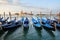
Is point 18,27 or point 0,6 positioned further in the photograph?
point 0,6

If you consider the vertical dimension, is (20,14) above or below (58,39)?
above

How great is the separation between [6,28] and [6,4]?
2009 millimetres

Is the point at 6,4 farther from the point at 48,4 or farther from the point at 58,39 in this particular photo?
the point at 58,39

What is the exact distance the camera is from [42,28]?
17.0 ft

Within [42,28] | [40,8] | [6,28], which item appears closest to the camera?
[6,28]

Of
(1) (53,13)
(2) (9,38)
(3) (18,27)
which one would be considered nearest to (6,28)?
(2) (9,38)

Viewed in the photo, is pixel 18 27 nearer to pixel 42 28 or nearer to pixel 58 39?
pixel 42 28

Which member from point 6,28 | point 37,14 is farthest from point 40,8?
point 6,28

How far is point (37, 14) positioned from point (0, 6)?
1881mm

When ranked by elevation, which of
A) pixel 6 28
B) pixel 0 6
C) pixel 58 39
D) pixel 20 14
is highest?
pixel 0 6

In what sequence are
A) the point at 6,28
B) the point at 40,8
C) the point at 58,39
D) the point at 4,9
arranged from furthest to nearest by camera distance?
the point at 40,8, the point at 4,9, the point at 6,28, the point at 58,39

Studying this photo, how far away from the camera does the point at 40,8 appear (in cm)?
659

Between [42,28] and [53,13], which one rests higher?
[53,13]

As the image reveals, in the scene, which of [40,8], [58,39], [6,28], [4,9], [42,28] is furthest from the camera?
[40,8]
